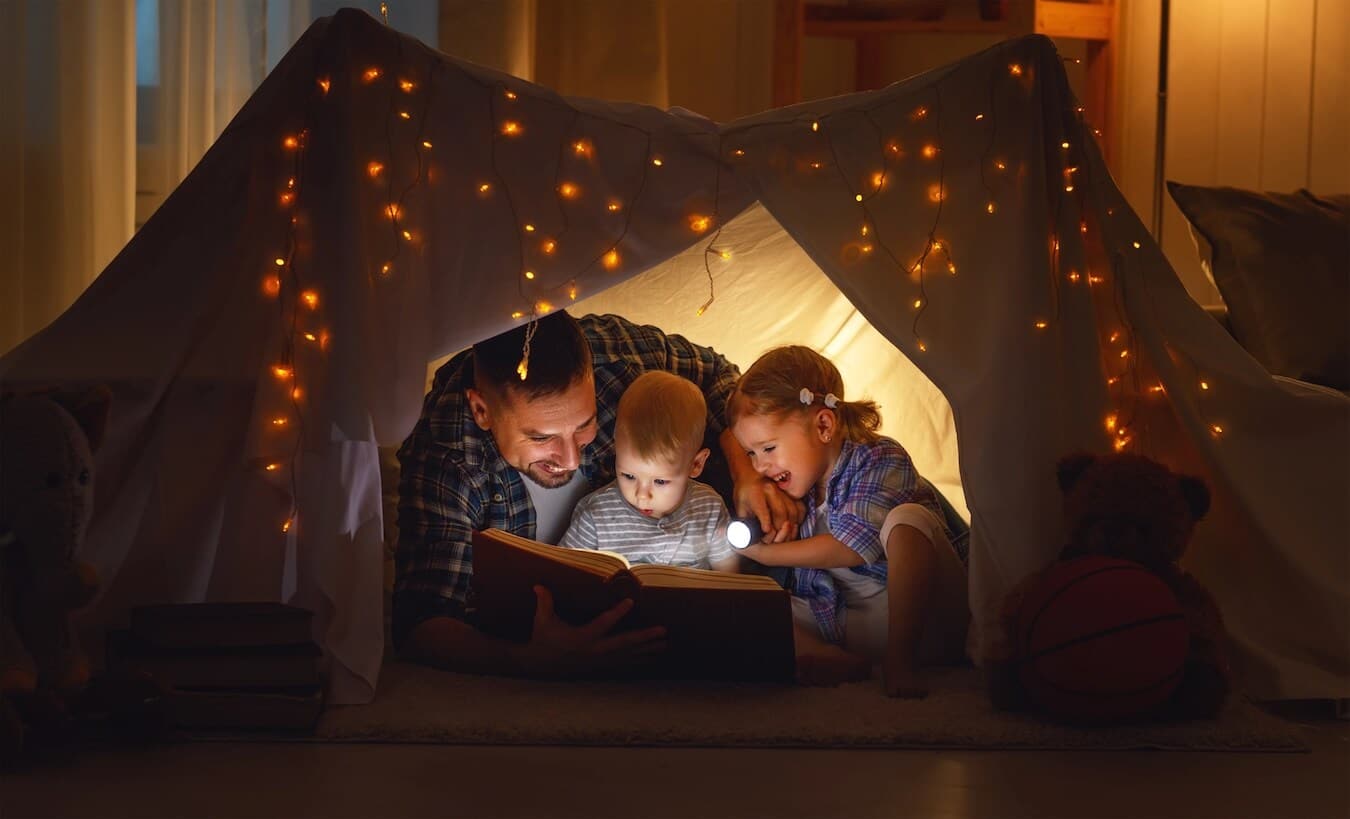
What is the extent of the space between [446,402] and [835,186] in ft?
2.50

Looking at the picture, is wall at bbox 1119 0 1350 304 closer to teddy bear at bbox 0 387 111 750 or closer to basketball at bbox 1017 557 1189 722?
basketball at bbox 1017 557 1189 722

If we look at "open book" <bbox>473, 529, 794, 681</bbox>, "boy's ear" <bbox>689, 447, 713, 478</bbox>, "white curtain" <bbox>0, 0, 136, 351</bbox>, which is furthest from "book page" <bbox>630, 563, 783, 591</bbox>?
"white curtain" <bbox>0, 0, 136, 351</bbox>

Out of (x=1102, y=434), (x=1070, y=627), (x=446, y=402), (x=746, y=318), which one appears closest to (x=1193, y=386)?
(x=1102, y=434)

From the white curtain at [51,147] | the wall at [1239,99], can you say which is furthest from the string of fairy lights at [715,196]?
the wall at [1239,99]

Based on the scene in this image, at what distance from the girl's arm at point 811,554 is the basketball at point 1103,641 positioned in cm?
43

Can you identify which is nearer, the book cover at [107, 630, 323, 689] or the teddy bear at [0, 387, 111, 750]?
the teddy bear at [0, 387, 111, 750]

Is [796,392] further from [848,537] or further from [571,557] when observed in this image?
[571,557]

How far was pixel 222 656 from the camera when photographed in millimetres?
1896

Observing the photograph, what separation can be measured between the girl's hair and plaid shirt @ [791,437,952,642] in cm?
5

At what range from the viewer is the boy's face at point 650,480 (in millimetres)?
2361

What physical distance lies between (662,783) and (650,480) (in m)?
0.76

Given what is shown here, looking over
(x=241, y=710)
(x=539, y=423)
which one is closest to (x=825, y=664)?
(x=539, y=423)

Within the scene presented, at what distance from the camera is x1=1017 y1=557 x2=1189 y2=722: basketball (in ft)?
6.10

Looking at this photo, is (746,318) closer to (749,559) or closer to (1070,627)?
(749,559)
